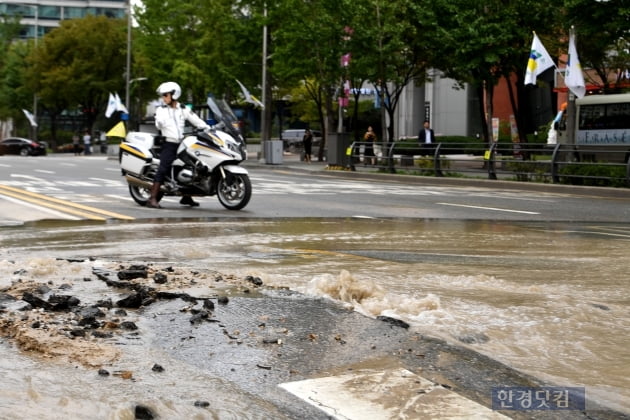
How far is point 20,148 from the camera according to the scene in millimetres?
67188

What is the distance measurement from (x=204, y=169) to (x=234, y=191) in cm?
61

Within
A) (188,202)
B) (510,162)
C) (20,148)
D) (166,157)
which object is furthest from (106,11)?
(166,157)

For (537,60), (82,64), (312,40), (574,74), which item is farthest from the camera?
(82,64)

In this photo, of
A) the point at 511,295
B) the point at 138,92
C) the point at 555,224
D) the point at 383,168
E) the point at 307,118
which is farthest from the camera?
the point at 138,92

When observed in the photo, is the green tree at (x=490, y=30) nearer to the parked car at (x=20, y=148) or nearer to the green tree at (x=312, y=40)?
the green tree at (x=312, y=40)

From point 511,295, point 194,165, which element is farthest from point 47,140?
point 511,295

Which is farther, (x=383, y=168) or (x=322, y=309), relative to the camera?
(x=383, y=168)

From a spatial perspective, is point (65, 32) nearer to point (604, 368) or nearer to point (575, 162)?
point (575, 162)

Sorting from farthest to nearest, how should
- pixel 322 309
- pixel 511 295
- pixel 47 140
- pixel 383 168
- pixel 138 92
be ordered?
pixel 47 140 < pixel 138 92 < pixel 383 168 < pixel 511 295 < pixel 322 309

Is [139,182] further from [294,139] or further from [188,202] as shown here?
[294,139]

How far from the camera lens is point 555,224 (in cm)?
1320

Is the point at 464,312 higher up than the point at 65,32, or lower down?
lower down

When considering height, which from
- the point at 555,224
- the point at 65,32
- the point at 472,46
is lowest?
the point at 555,224

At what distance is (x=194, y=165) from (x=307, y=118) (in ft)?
174
